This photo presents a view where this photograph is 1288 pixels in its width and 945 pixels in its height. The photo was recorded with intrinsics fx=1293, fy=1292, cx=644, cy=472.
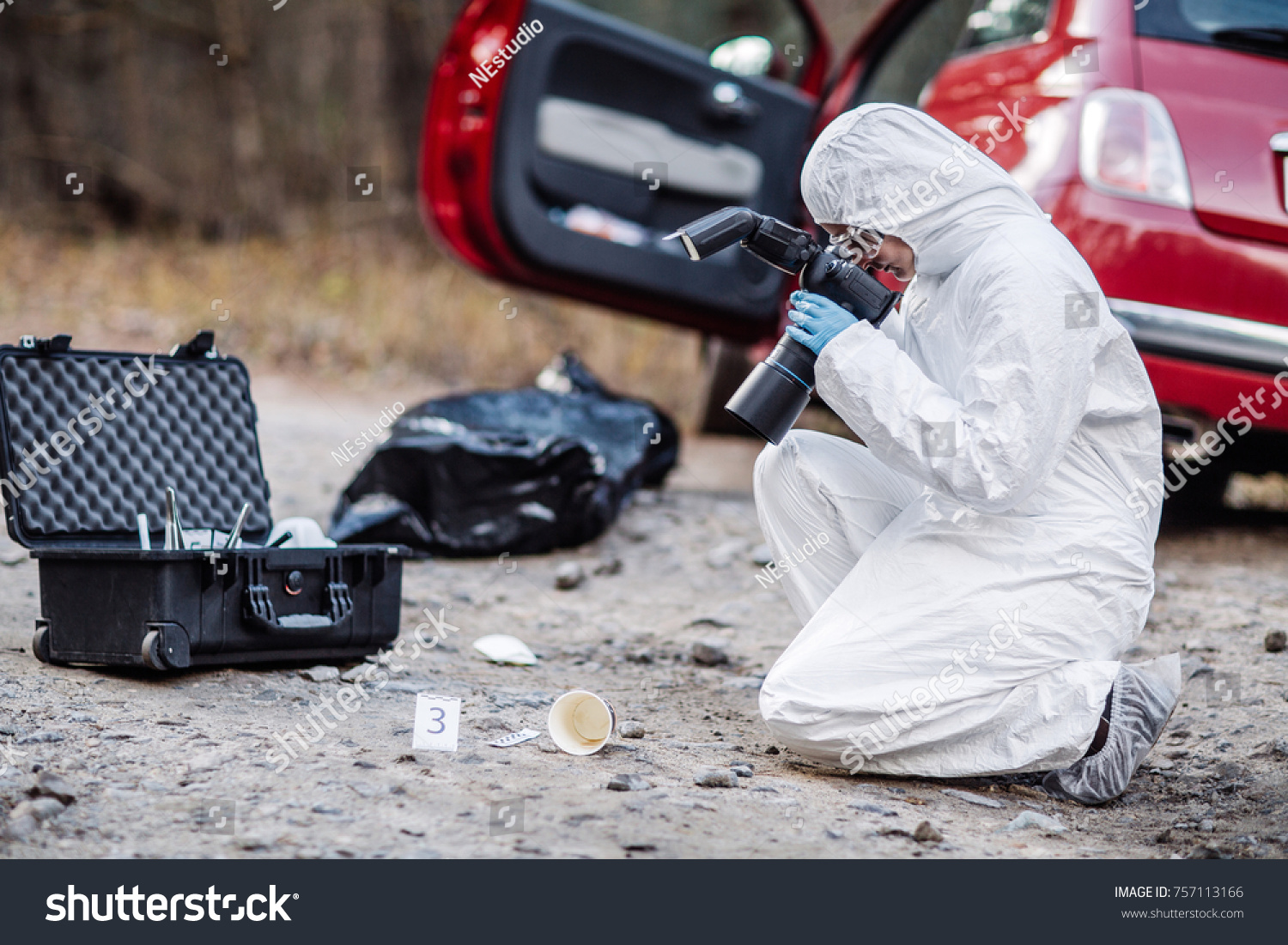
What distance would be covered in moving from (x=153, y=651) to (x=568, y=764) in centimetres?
92

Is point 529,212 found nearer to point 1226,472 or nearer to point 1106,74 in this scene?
point 1106,74

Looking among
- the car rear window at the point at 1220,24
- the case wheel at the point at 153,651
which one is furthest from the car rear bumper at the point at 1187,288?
the case wheel at the point at 153,651

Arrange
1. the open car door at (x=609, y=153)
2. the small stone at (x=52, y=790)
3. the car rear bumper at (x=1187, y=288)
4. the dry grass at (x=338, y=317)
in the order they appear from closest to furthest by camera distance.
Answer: the small stone at (x=52, y=790) → the car rear bumper at (x=1187, y=288) → the open car door at (x=609, y=153) → the dry grass at (x=338, y=317)

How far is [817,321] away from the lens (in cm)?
246

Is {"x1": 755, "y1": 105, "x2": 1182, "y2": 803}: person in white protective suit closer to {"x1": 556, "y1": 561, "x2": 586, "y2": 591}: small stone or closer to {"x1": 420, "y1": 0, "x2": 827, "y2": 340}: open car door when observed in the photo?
{"x1": 556, "y1": 561, "x2": 586, "y2": 591}: small stone

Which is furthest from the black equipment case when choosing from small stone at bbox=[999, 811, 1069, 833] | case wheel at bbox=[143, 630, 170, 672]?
small stone at bbox=[999, 811, 1069, 833]

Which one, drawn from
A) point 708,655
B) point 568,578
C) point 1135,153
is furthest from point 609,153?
point 708,655

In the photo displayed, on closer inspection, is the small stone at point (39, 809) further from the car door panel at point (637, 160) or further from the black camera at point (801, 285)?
the car door panel at point (637, 160)

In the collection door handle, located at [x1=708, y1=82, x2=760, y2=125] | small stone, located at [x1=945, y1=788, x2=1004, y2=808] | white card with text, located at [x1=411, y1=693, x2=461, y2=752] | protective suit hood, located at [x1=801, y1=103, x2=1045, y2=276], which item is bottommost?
small stone, located at [x1=945, y1=788, x2=1004, y2=808]

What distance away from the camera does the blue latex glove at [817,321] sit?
2.45m

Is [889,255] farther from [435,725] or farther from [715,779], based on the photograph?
[435,725]

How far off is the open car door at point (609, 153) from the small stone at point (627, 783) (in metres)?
2.80

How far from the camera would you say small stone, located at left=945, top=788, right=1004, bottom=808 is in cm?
243

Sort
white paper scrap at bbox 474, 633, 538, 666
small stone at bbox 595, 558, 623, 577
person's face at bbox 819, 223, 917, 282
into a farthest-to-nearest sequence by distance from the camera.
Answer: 1. small stone at bbox 595, 558, 623, 577
2. white paper scrap at bbox 474, 633, 538, 666
3. person's face at bbox 819, 223, 917, 282
